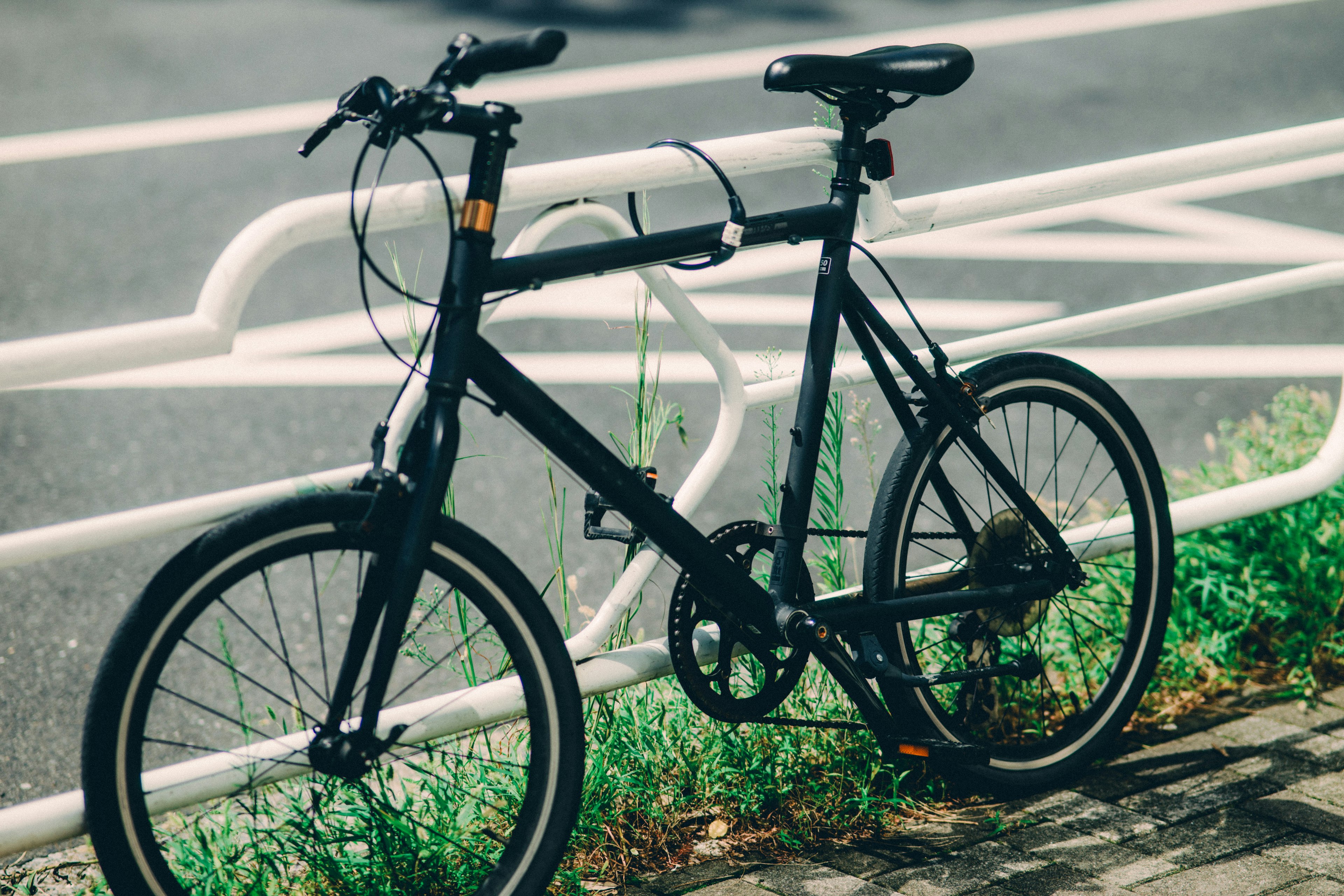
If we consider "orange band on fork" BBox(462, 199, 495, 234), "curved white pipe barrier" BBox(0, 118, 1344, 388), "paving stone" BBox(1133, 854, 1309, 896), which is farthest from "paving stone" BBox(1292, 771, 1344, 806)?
"orange band on fork" BBox(462, 199, 495, 234)

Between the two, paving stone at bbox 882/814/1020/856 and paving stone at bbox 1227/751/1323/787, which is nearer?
paving stone at bbox 882/814/1020/856

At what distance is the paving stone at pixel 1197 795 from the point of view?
2670mm

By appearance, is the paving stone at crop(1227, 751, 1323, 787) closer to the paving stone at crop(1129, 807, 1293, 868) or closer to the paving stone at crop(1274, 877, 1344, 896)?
the paving stone at crop(1129, 807, 1293, 868)

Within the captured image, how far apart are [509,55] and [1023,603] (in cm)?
166

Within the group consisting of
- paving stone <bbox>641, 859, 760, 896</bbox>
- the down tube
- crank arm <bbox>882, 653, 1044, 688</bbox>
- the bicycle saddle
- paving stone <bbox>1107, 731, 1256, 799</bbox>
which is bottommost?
paving stone <bbox>1107, 731, 1256, 799</bbox>

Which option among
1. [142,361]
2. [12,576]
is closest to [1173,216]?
[12,576]

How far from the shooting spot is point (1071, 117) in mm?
9859

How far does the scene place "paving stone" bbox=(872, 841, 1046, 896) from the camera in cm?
239

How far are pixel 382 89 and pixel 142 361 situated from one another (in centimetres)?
54

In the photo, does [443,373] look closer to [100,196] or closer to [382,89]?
[382,89]

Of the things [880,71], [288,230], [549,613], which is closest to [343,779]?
[549,613]

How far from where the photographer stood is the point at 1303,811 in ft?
8.69

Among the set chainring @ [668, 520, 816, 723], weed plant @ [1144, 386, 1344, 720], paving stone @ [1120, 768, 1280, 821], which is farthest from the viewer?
weed plant @ [1144, 386, 1344, 720]

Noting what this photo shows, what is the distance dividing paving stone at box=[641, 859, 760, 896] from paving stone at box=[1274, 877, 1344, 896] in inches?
18.5
